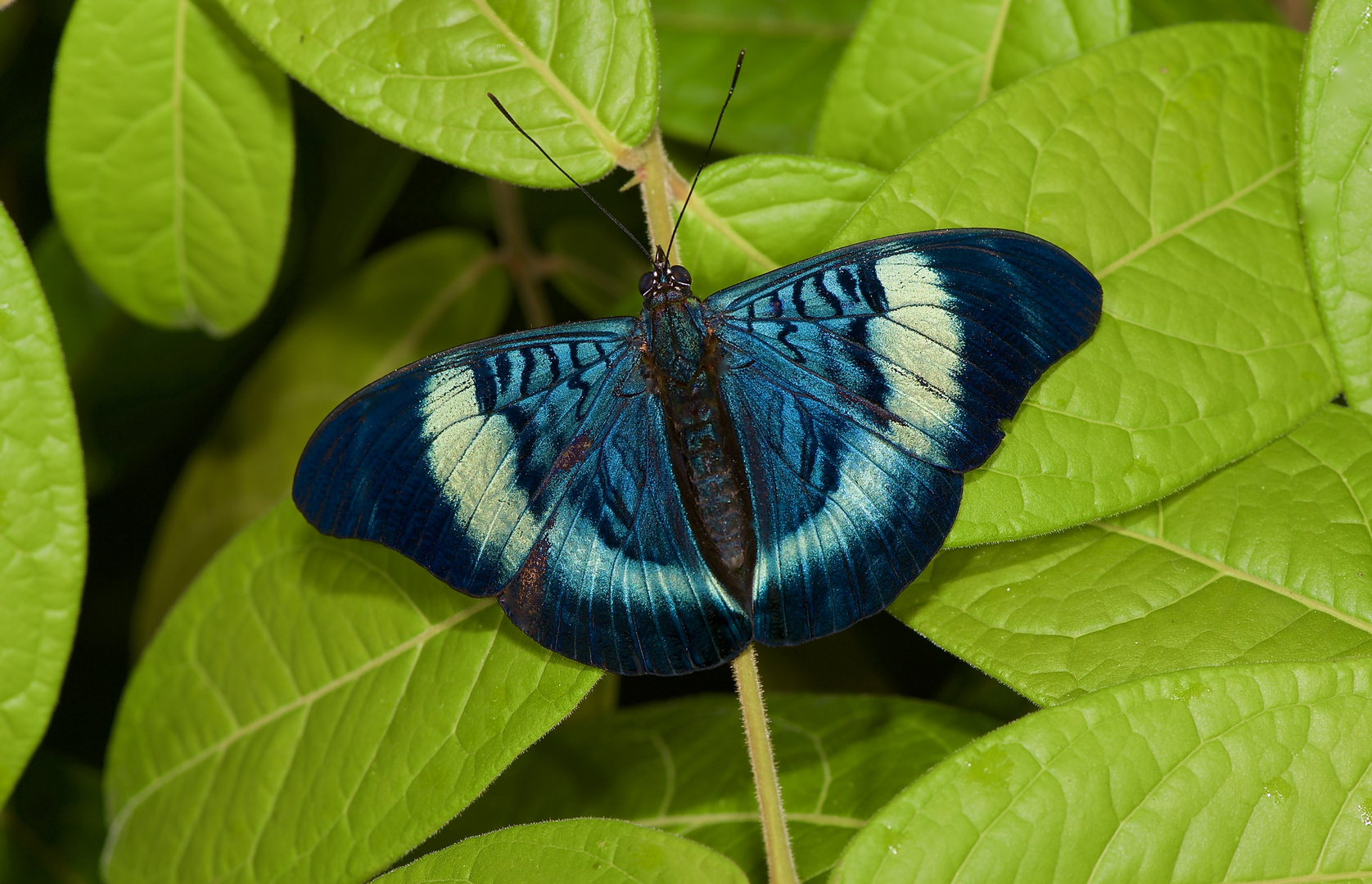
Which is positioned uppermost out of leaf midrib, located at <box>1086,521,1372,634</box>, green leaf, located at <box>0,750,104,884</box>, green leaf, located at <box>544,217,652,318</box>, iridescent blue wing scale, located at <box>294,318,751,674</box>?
green leaf, located at <box>544,217,652,318</box>

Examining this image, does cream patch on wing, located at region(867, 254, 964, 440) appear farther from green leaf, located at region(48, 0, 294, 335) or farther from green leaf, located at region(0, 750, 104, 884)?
green leaf, located at region(0, 750, 104, 884)

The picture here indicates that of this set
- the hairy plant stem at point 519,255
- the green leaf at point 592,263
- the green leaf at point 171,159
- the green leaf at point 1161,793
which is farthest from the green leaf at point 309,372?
the green leaf at point 1161,793

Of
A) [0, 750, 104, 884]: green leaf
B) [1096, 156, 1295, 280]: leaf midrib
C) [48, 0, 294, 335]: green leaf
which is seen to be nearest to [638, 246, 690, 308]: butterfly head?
[1096, 156, 1295, 280]: leaf midrib

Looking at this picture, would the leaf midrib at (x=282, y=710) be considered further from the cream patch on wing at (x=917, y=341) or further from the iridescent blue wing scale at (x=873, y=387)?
the cream patch on wing at (x=917, y=341)

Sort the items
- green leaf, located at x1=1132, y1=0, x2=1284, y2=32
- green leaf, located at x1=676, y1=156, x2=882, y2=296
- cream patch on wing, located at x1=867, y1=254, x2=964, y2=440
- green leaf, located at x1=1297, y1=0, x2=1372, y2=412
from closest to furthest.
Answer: green leaf, located at x1=1297, y1=0, x2=1372, y2=412 → cream patch on wing, located at x1=867, y1=254, x2=964, y2=440 → green leaf, located at x1=676, y1=156, x2=882, y2=296 → green leaf, located at x1=1132, y1=0, x2=1284, y2=32

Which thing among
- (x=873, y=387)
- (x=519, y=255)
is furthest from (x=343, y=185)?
(x=873, y=387)

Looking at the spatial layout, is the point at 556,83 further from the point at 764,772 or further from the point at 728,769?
the point at 728,769
